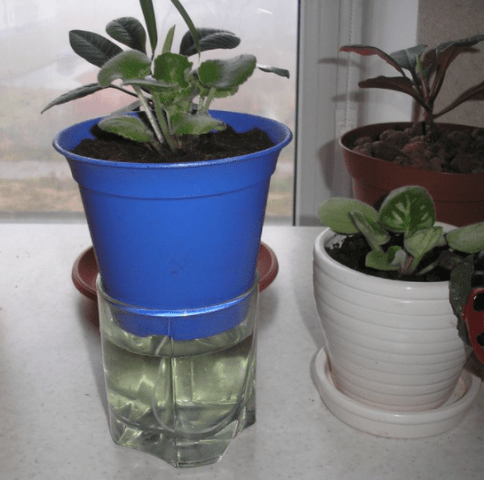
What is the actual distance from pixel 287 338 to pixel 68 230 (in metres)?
0.45

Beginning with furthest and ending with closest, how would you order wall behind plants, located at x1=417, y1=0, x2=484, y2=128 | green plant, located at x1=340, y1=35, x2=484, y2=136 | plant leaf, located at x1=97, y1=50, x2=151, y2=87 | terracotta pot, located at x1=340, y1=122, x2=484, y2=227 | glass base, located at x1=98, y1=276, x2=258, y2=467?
wall behind plants, located at x1=417, y1=0, x2=484, y2=128 → green plant, located at x1=340, y1=35, x2=484, y2=136 → terracotta pot, located at x1=340, y1=122, x2=484, y2=227 → glass base, located at x1=98, y1=276, x2=258, y2=467 → plant leaf, located at x1=97, y1=50, x2=151, y2=87

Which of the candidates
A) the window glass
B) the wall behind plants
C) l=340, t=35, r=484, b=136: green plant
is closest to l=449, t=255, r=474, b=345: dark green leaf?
l=340, t=35, r=484, b=136: green plant

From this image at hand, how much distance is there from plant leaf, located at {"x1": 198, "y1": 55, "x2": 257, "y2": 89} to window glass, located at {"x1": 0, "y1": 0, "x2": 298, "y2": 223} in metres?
0.93

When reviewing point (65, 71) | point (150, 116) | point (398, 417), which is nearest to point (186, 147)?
point (150, 116)

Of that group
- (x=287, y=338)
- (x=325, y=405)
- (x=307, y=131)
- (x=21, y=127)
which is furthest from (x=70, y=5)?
(x=325, y=405)

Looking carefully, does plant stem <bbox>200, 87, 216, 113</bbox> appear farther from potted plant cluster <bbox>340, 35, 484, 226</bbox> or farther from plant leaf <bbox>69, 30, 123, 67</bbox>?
potted plant cluster <bbox>340, 35, 484, 226</bbox>

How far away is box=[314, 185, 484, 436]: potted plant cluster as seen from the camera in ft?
1.53

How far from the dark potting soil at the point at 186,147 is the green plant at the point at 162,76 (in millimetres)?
11

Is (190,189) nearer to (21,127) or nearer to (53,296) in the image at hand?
(53,296)

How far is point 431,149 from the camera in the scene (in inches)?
32.0

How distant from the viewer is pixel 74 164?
0.44 m

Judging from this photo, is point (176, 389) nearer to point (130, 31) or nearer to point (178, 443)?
point (178, 443)

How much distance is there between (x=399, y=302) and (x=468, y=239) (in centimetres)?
8

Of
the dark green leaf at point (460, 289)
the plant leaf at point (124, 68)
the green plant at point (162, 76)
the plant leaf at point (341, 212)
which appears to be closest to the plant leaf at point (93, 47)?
the green plant at point (162, 76)
